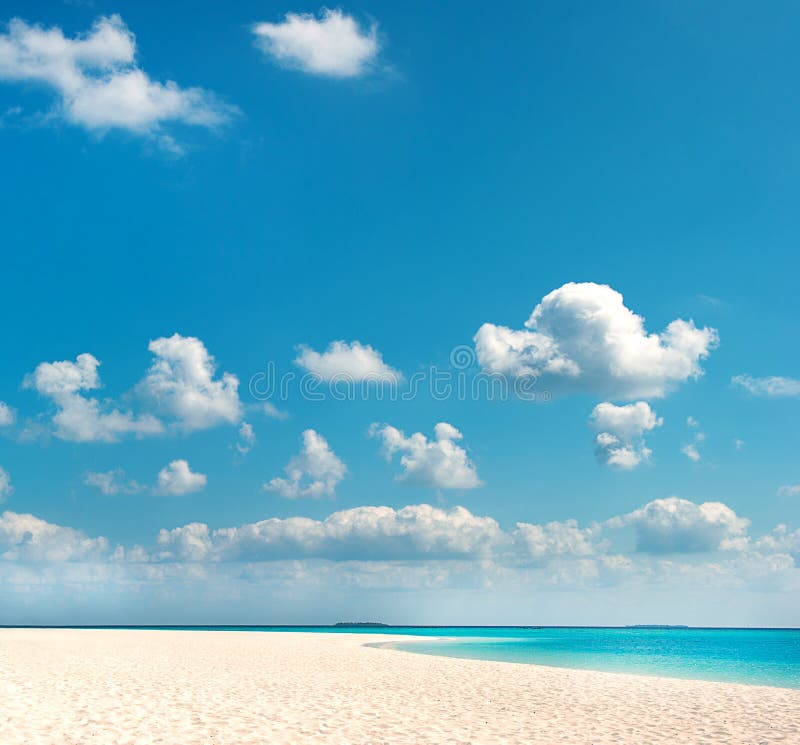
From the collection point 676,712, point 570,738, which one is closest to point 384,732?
point 570,738

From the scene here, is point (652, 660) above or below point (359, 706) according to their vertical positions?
below

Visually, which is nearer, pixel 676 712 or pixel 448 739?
pixel 448 739

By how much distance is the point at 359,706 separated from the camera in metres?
25.2

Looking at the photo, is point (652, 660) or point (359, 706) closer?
point (359, 706)

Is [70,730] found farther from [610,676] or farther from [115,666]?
[610,676]

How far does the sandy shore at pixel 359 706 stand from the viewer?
1956cm

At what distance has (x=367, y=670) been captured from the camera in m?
40.3

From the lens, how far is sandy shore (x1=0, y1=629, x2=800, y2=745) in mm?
19562

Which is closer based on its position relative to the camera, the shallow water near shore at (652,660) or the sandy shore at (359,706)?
the sandy shore at (359,706)

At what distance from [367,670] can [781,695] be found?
21511mm

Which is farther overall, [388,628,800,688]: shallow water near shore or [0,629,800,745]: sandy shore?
[388,628,800,688]: shallow water near shore

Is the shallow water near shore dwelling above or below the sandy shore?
below

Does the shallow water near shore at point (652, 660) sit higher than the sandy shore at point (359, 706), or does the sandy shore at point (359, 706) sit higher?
the sandy shore at point (359, 706)

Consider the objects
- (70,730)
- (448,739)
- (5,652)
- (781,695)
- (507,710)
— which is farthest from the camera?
(5,652)
